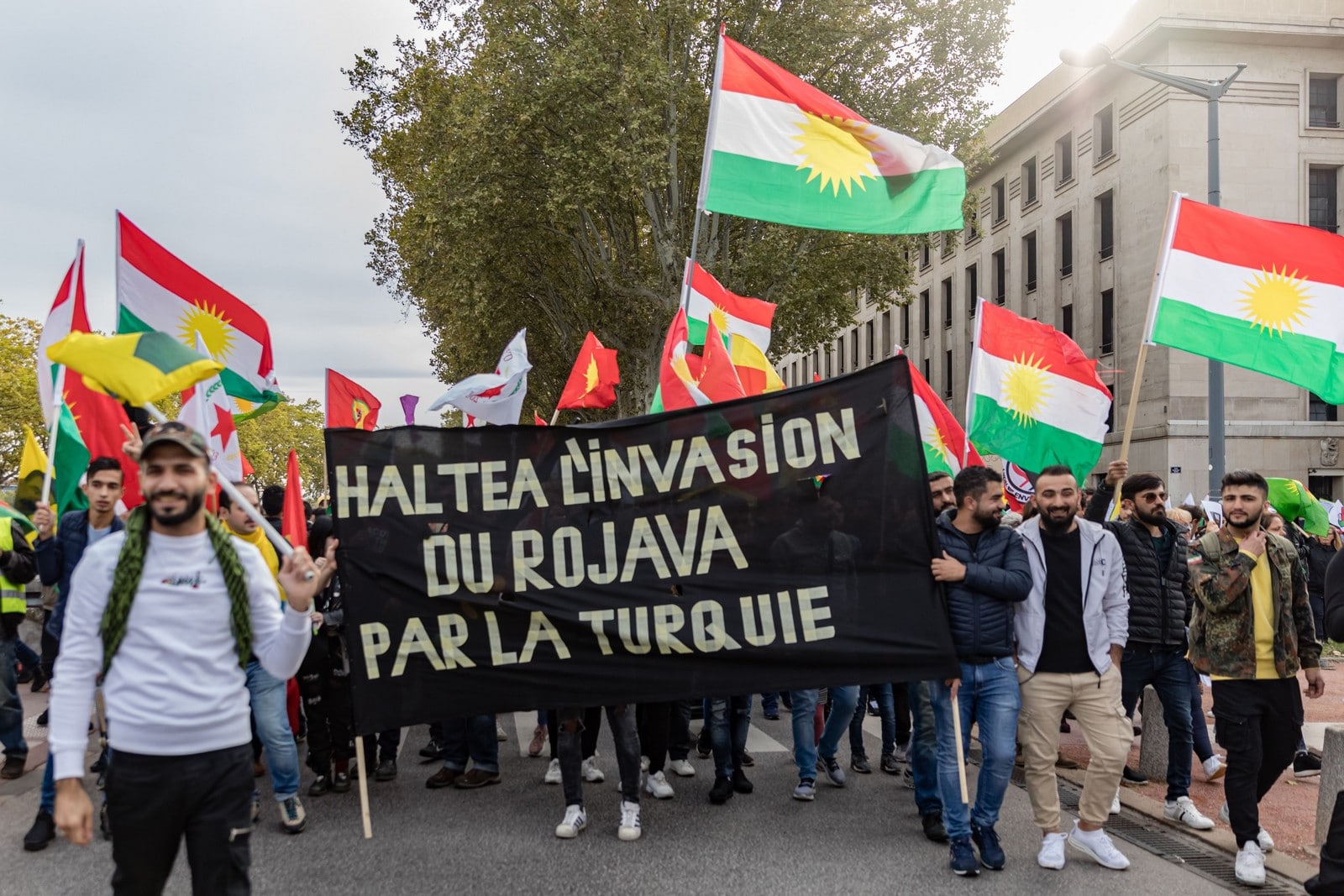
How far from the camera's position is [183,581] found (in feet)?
10.4

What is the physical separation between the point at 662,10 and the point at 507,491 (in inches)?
761

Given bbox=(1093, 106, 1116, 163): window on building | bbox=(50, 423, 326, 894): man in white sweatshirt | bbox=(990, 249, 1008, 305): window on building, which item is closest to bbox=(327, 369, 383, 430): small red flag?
bbox=(50, 423, 326, 894): man in white sweatshirt

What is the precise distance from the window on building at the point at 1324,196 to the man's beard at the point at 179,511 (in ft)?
107

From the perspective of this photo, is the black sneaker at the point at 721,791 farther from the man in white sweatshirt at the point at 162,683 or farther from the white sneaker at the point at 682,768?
the man in white sweatshirt at the point at 162,683

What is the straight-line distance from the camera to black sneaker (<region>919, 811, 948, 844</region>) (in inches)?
220

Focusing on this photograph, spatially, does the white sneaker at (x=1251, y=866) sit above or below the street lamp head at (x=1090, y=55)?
below

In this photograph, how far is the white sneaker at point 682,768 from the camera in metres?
7.07

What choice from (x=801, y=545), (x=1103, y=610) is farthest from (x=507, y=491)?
(x=1103, y=610)

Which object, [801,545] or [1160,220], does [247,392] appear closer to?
[801,545]

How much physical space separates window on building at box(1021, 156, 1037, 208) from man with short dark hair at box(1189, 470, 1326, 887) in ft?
110

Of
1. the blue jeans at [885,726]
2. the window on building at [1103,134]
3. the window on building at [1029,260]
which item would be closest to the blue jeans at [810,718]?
the blue jeans at [885,726]

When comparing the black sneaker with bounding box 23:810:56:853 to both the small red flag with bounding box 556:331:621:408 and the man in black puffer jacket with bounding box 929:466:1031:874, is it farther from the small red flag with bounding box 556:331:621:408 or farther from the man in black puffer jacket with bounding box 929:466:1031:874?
the small red flag with bounding box 556:331:621:408

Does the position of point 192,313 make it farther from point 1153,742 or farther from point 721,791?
point 1153,742

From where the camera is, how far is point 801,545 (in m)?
5.36
